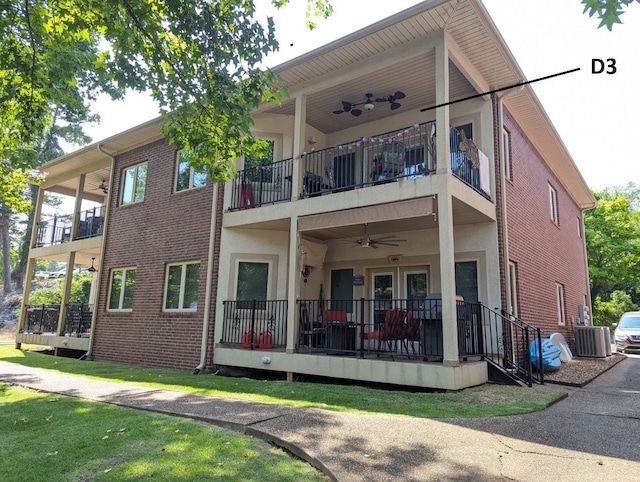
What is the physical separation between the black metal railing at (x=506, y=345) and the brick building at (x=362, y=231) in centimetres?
6

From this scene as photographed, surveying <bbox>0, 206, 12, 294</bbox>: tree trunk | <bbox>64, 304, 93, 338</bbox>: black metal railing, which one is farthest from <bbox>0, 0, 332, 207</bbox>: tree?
<bbox>0, 206, 12, 294</bbox>: tree trunk

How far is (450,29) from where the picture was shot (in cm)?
801

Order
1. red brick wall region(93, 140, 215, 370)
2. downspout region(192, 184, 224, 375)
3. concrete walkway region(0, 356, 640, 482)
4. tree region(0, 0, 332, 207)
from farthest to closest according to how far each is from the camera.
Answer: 1. red brick wall region(93, 140, 215, 370)
2. downspout region(192, 184, 224, 375)
3. tree region(0, 0, 332, 207)
4. concrete walkway region(0, 356, 640, 482)

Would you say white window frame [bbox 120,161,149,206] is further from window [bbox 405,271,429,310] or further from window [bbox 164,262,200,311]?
window [bbox 405,271,429,310]

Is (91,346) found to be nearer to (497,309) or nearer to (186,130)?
(186,130)

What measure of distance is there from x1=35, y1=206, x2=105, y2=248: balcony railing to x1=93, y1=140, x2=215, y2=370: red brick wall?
1913 mm

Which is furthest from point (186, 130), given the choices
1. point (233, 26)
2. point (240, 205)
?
point (240, 205)

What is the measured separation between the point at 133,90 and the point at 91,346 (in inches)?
342

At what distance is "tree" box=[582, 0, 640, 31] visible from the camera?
4047 millimetres

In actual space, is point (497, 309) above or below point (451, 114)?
below

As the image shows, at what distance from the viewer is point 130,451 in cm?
416

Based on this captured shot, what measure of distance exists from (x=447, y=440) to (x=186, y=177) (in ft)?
32.9

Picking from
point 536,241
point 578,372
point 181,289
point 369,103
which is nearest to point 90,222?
point 181,289

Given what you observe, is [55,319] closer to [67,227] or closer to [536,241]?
[67,227]
